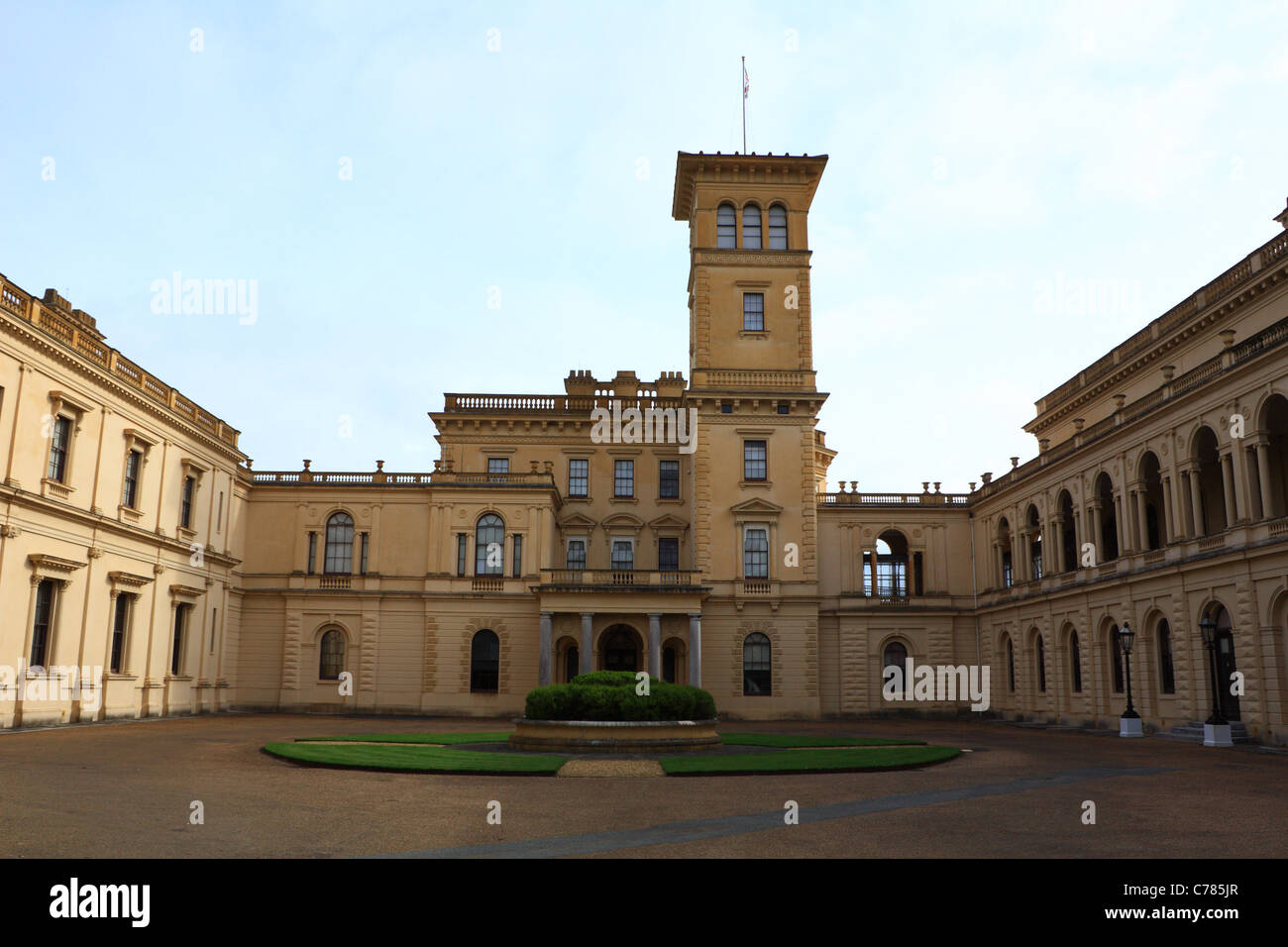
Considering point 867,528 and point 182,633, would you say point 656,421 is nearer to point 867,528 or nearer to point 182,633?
point 867,528

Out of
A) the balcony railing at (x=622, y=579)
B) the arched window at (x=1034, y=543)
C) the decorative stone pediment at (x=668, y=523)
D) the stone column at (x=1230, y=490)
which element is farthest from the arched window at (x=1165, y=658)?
the decorative stone pediment at (x=668, y=523)

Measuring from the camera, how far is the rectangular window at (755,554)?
48.2 meters

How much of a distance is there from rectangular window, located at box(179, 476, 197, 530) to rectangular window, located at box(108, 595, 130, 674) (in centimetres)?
546

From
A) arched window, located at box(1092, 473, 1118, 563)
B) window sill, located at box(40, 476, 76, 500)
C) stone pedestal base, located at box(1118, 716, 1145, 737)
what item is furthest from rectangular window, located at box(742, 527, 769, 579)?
window sill, located at box(40, 476, 76, 500)

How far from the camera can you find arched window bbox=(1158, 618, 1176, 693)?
35.1 metres

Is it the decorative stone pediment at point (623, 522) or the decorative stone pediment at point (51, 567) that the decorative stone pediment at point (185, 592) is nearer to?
the decorative stone pediment at point (51, 567)

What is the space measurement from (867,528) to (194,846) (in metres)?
44.4

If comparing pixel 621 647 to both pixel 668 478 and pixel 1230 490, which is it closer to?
pixel 668 478

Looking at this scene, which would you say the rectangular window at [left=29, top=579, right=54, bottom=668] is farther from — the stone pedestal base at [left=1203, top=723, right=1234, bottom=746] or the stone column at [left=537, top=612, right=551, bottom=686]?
the stone pedestal base at [left=1203, top=723, right=1234, bottom=746]

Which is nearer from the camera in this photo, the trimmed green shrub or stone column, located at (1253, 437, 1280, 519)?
the trimmed green shrub

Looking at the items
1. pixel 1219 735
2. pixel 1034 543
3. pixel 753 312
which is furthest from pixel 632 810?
pixel 1034 543

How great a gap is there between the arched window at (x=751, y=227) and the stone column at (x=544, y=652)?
2123 centimetres
